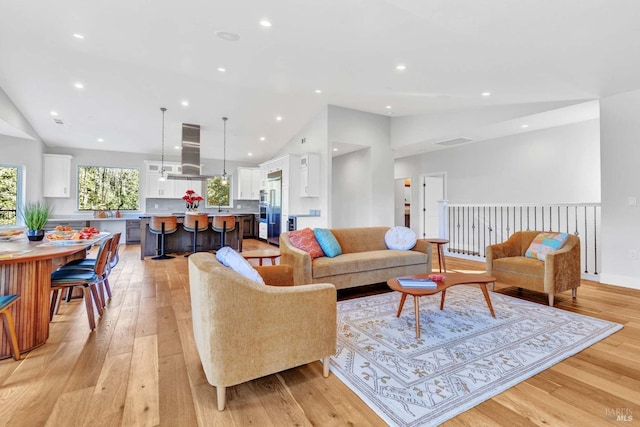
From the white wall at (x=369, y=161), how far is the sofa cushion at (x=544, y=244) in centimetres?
359

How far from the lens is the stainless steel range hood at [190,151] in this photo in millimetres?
7309

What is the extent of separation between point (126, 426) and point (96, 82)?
5.87 m

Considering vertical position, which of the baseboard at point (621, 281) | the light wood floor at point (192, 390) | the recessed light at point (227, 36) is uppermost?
the recessed light at point (227, 36)

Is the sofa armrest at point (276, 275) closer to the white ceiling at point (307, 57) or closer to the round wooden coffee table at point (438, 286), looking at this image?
the round wooden coffee table at point (438, 286)

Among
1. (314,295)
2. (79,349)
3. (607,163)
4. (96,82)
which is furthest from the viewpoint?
(96,82)

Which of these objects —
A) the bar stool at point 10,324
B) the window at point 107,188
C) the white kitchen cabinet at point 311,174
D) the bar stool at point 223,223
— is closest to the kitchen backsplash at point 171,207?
the window at point 107,188

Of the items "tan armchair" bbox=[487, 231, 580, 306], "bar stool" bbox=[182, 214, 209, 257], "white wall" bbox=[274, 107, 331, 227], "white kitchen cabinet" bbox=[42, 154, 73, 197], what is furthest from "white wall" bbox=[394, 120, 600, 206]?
"white kitchen cabinet" bbox=[42, 154, 73, 197]

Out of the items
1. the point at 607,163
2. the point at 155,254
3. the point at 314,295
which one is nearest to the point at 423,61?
the point at 607,163

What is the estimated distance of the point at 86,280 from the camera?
275cm

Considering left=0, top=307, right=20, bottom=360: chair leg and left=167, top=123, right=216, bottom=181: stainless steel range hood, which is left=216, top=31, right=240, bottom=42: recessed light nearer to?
left=0, top=307, right=20, bottom=360: chair leg

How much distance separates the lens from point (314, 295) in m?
1.88

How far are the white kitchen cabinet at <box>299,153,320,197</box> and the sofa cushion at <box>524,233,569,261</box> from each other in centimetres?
428

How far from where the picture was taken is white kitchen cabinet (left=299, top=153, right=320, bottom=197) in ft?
22.8

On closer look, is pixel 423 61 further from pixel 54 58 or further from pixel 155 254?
pixel 155 254
